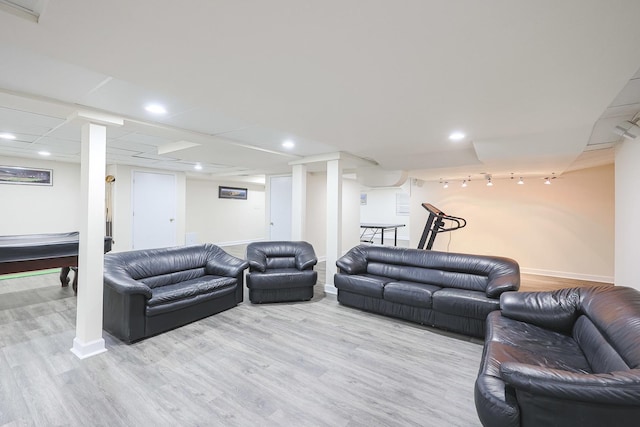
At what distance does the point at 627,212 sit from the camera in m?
3.05

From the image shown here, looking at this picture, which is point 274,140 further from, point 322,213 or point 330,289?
point 322,213

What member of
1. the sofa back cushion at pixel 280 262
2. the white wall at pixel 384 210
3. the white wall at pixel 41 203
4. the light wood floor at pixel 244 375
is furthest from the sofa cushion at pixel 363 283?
the white wall at pixel 384 210

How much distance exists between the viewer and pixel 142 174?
686 centimetres

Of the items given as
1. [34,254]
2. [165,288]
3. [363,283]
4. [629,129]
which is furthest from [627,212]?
[34,254]

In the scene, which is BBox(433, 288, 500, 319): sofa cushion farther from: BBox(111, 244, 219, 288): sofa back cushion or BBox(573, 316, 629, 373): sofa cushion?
BBox(111, 244, 219, 288): sofa back cushion

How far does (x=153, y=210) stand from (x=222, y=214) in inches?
101

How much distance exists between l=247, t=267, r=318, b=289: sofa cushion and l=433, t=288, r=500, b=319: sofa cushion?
5.95 feet

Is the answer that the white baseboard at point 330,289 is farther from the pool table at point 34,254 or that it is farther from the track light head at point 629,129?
the track light head at point 629,129

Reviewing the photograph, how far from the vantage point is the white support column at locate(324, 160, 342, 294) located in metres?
4.80

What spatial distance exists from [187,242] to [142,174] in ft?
7.86

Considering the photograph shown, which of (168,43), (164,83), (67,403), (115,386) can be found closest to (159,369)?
(115,386)

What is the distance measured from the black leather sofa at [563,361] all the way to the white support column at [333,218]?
8.43 ft

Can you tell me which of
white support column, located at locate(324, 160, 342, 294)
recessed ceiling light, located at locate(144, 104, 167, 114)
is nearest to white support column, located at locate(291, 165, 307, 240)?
white support column, located at locate(324, 160, 342, 294)

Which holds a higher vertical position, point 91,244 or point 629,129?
point 629,129
